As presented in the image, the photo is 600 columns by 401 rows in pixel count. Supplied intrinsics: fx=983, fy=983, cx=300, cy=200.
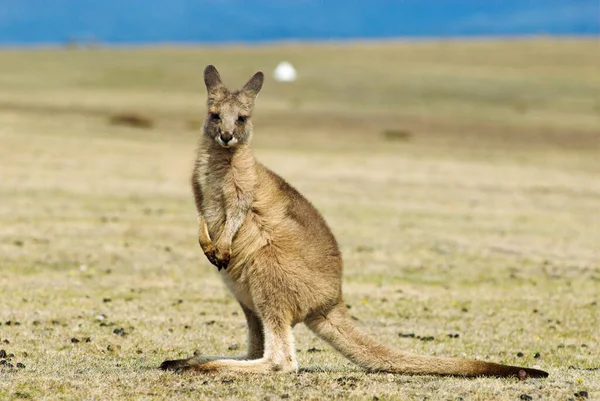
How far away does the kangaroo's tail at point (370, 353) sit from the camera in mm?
7344

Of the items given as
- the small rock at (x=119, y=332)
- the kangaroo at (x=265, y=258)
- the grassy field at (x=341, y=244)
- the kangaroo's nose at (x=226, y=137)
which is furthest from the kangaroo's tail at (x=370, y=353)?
the small rock at (x=119, y=332)

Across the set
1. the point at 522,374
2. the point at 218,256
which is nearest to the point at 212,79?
the point at 218,256

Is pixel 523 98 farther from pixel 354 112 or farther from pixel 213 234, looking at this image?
pixel 213 234

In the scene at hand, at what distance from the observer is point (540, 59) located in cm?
8356

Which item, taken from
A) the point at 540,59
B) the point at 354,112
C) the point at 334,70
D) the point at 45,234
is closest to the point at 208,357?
the point at 45,234

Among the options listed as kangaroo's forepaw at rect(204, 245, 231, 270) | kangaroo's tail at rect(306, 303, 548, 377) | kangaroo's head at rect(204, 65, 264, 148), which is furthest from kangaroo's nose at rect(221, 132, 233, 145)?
kangaroo's tail at rect(306, 303, 548, 377)

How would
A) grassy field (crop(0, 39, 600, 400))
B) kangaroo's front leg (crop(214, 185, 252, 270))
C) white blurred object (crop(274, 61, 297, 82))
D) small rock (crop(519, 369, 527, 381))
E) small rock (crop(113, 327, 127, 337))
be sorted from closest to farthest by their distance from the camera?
kangaroo's front leg (crop(214, 185, 252, 270)) < small rock (crop(519, 369, 527, 381)) < grassy field (crop(0, 39, 600, 400)) < small rock (crop(113, 327, 127, 337)) < white blurred object (crop(274, 61, 297, 82))

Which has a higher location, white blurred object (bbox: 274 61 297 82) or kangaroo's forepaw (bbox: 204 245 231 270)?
white blurred object (bbox: 274 61 297 82)

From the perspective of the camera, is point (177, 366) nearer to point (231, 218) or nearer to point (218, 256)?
point (218, 256)

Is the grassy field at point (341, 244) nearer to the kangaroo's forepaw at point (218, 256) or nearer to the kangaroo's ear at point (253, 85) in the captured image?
the kangaroo's forepaw at point (218, 256)

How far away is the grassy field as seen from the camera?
766 centimetres

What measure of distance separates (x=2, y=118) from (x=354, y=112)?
65.9ft

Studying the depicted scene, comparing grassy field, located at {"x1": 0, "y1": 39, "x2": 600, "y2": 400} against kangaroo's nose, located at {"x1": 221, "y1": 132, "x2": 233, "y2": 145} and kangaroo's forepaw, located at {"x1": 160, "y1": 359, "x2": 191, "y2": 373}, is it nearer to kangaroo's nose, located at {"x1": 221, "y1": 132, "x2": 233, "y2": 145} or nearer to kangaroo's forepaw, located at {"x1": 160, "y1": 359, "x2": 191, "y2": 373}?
kangaroo's forepaw, located at {"x1": 160, "y1": 359, "x2": 191, "y2": 373}

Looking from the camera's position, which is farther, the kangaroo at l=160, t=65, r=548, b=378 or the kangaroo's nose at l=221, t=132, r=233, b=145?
the kangaroo's nose at l=221, t=132, r=233, b=145
